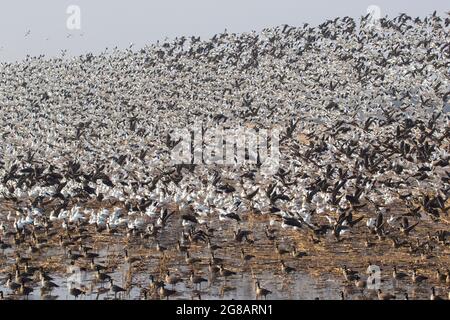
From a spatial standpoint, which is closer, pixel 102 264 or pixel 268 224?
pixel 102 264

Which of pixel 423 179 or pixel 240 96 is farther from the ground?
pixel 240 96

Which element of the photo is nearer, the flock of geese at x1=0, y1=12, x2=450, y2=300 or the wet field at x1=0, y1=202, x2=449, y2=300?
the wet field at x1=0, y1=202, x2=449, y2=300

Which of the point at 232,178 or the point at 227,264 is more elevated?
the point at 232,178

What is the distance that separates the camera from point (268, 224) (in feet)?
108

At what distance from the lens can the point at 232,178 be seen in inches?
1727

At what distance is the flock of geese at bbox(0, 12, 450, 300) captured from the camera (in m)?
25.5

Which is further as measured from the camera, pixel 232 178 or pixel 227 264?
pixel 232 178

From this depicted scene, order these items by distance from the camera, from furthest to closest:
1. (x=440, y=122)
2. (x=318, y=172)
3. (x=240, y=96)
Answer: (x=240, y=96), (x=440, y=122), (x=318, y=172)

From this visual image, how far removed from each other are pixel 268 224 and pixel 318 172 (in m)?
11.1

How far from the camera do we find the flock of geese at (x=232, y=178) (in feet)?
83.8

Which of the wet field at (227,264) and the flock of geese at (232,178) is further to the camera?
the flock of geese at (232,178)
